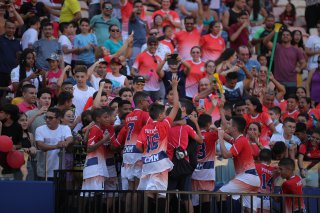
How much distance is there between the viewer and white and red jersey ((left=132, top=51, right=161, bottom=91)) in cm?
2116

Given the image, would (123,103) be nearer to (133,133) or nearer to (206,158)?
(133,133)

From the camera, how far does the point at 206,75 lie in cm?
2148

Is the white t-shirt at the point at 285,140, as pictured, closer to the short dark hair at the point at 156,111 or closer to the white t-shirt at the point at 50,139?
the short dark hair at the point at 156,111

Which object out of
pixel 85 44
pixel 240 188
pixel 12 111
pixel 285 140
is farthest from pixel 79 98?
pixel 240 188

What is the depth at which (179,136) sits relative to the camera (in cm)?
1534

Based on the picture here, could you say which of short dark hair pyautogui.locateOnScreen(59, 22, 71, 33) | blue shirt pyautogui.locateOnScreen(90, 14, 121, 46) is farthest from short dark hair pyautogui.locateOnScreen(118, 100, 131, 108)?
Answer: blue shirt pyautogui.locateOnScreen(90, 14, 121, 46)

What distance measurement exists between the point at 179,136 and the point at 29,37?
7.24m

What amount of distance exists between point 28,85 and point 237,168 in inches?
177

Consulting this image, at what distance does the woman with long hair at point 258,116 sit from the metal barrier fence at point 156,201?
119 inches

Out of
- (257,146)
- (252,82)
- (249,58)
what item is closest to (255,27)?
(249,58)

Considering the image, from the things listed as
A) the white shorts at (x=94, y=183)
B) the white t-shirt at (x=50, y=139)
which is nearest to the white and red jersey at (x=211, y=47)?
the white t-shirt at (x=50, y=139)

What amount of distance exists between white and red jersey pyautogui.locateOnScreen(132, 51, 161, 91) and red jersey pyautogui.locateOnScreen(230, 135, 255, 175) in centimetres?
545

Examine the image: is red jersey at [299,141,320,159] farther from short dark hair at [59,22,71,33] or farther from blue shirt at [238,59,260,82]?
short dark hair at [59,22,71,33]

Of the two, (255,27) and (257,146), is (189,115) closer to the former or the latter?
(257,146)
